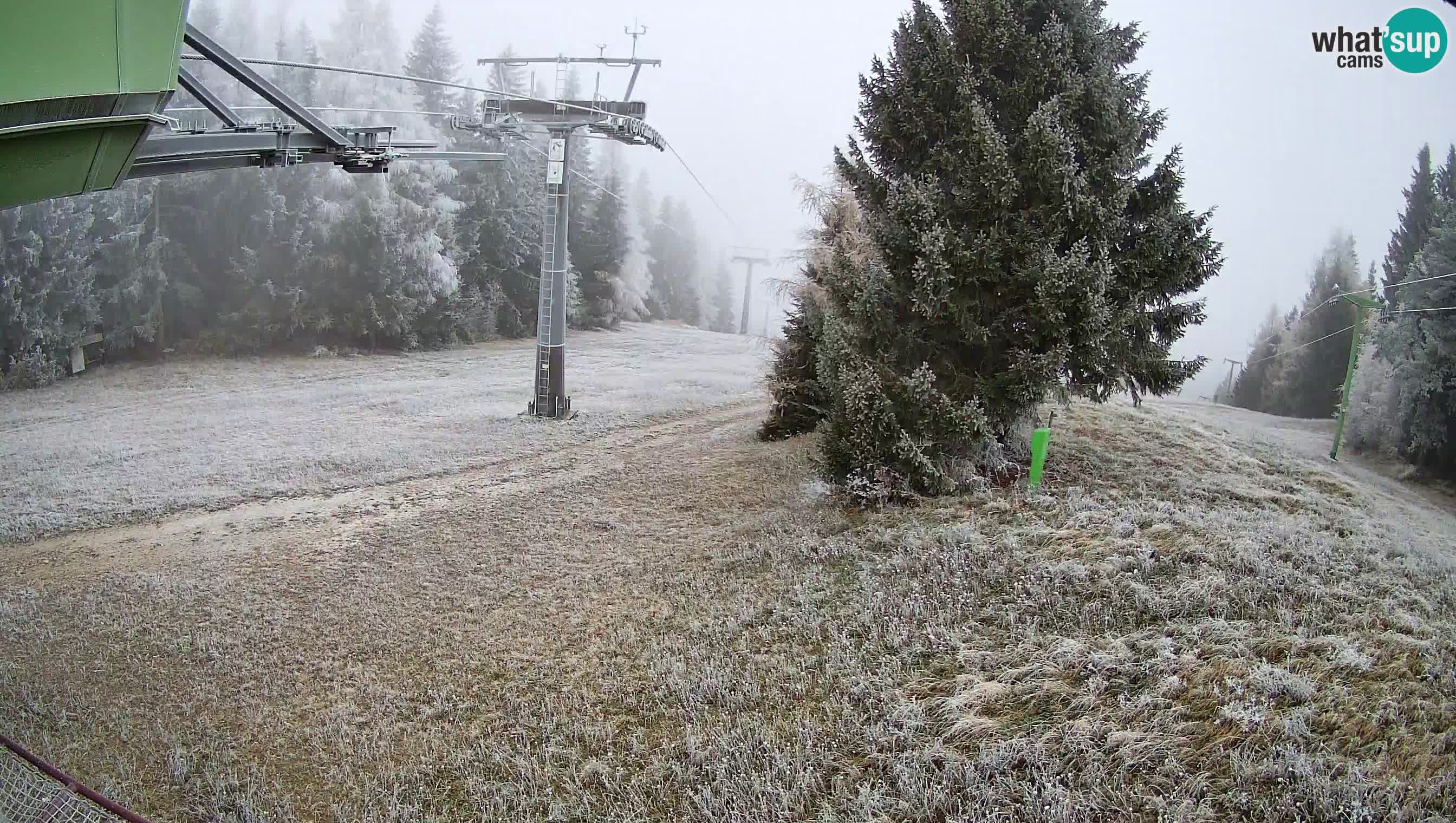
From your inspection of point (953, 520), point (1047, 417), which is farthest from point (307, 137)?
point (1047, 417)

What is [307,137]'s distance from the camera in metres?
6.41

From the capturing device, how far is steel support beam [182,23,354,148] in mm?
4914

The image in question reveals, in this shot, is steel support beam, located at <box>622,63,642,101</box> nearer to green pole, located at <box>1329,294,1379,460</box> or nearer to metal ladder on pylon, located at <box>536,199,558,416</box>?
metal ladder on pylon, located at <box>536,199,558,416</box>

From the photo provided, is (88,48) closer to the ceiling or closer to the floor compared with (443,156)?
closer to the floor

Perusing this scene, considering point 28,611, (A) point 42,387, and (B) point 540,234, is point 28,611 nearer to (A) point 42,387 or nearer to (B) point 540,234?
(A) point 42,387

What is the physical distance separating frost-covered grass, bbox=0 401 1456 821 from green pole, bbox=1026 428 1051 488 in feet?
0.88

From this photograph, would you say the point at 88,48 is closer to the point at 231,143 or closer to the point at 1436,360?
the point at 231,143

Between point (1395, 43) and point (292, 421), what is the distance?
41.6 ft

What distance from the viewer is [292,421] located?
10586mm

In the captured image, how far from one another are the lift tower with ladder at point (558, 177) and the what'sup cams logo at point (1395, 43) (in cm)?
917

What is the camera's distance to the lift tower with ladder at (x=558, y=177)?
12172 mm

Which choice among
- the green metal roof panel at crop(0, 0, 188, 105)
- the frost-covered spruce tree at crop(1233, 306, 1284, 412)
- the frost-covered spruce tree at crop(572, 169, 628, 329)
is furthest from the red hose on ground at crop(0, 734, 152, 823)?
the frost-covered spruce tree at crop(572, 169, 628, 329)

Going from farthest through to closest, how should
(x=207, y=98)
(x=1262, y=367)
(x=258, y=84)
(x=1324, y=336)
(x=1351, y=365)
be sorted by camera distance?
(x=1262, y=367)
(x=1324, y=336)
(x=1351, y=365)
(x=258, y=84)
(x=207, y=98)

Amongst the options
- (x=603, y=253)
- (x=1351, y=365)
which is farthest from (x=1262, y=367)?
(x=603, y=253)
